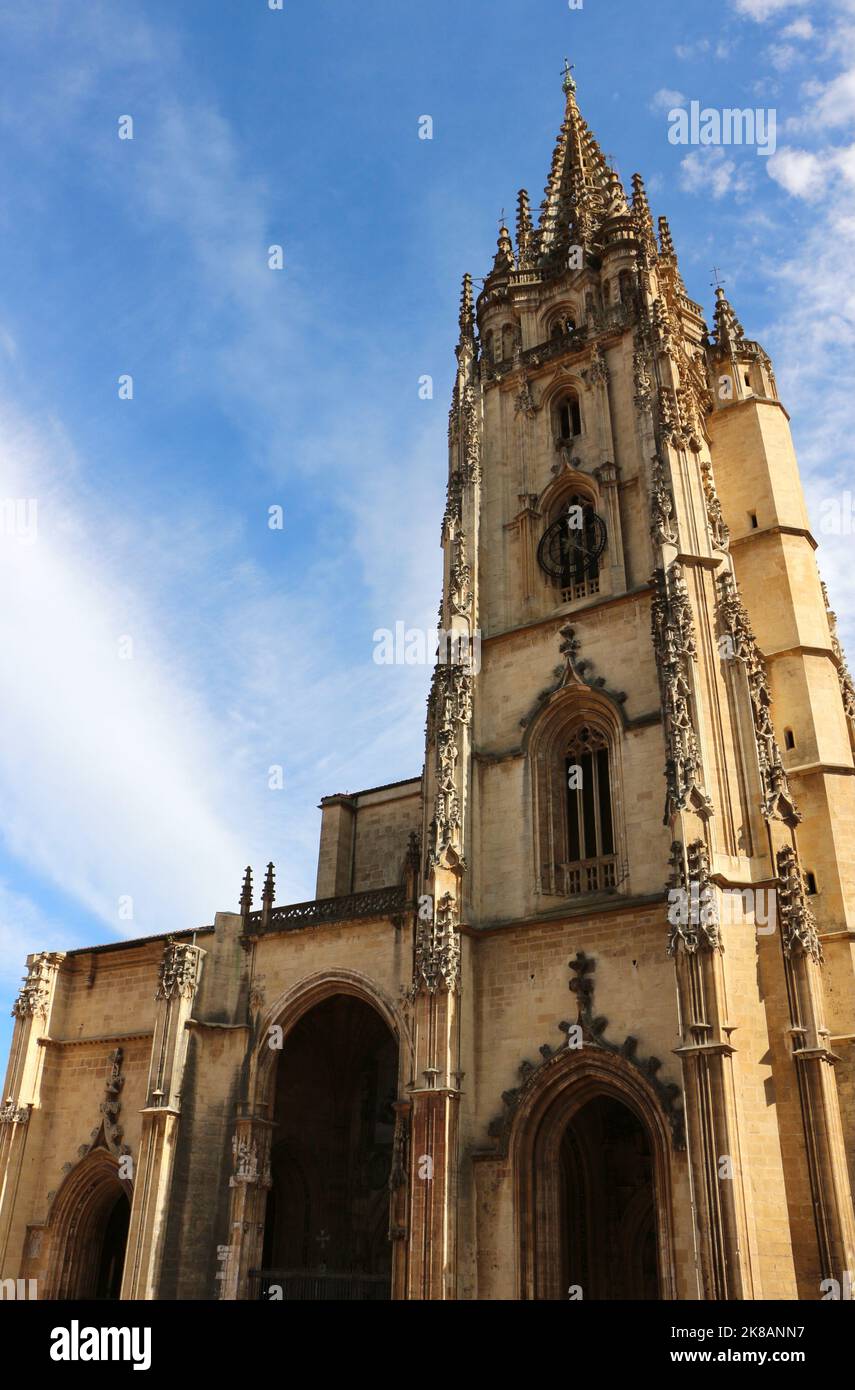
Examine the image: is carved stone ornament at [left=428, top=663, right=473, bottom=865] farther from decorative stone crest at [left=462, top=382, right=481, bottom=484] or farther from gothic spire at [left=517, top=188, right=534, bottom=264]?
gothic spire at [left=517, top=188, right=534, bottom=264]

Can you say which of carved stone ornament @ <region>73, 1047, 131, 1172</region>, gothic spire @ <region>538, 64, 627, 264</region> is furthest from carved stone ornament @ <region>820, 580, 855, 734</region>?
carved stone ornament @ <region>73, 1047, 131, 1172</region>

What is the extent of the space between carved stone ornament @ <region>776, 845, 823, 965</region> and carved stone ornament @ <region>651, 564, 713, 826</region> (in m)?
1.61

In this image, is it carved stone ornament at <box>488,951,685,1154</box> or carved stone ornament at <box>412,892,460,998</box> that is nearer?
carved stone ornament at <box>488,951,685,1154</box>

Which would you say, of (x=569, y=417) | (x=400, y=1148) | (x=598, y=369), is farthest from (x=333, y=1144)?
(x=598, y=369)

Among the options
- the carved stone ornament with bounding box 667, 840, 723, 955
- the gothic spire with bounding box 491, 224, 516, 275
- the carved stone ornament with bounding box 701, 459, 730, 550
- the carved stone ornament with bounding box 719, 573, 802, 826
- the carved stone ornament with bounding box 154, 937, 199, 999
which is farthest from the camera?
the gothic spire with bounding box 491, 224, 516, 275

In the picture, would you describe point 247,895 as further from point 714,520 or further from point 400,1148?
point 714,520

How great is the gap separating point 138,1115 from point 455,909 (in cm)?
906

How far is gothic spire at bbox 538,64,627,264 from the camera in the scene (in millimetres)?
31953

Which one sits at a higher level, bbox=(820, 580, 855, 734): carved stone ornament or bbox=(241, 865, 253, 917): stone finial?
bbox=(820, 580, 855, 734): carved stone ornament

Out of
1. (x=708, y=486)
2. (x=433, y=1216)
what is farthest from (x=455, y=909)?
(x=708, y=486)

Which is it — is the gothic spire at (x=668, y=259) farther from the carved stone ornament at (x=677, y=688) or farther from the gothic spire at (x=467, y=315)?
the carved stone ornament at (x=677, y=688)

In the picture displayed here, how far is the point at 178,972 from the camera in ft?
77.2

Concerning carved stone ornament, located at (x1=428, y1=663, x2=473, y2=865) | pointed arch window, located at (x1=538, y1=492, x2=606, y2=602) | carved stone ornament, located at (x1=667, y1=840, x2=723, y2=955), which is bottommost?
carved stone ornament, located at (x1=667, y1=840, x2=723, y2=955)
